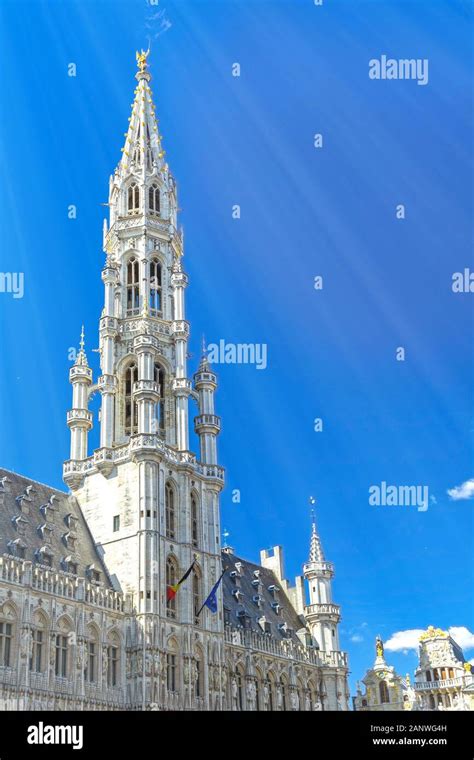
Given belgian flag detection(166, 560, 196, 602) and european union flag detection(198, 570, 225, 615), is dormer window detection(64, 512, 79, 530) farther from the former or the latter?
european union flag detection(198, 570, 225, 615)

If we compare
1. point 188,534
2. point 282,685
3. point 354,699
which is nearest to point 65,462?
point 188,534

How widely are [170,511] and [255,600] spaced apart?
21.2 meters

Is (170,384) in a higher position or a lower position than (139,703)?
higher

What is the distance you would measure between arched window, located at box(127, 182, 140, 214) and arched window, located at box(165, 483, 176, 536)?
2975 centimetres

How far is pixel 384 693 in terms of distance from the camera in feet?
349

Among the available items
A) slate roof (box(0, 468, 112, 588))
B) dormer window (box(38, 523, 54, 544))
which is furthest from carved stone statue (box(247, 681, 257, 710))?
dormer window (box(38, 523, 54, 544))

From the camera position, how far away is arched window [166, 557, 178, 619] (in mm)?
71062

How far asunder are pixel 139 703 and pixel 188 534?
1524 cm

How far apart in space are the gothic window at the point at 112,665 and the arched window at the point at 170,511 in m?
10.9

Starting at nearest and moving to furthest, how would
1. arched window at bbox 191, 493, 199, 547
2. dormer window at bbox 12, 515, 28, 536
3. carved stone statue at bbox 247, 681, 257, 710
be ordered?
dormer window at bbox 12, 515, 28, 536 → arched window at bbox 191, 493, 199, 547 → carved stone statue at bbox 247, 681, 257, 710

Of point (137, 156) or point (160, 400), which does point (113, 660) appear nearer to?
point (160, 400)

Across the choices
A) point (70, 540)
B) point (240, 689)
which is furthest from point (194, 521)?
point (240, 689)

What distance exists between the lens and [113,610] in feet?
220
